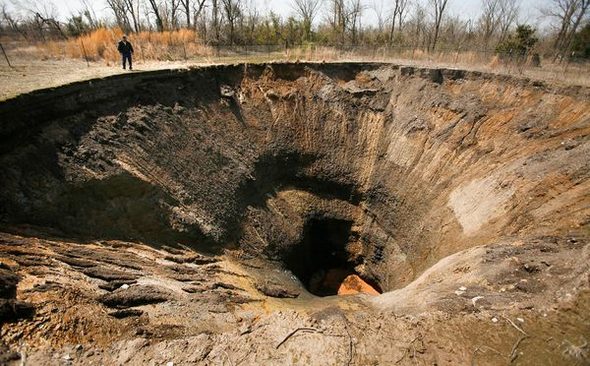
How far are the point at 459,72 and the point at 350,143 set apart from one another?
543cm

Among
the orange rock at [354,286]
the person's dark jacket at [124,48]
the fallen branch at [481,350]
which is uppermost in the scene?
the person's dark jacket at [124,48]

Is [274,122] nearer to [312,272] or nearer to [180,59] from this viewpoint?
[180,59]

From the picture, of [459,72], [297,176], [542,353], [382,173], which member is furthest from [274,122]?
[542,353]

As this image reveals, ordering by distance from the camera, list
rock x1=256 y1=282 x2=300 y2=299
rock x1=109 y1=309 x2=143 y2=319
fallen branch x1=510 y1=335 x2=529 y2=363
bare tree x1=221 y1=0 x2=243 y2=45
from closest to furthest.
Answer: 1. fallen branch x1=510 y1=335 x2=529 y2=363
2. rock x1=109 y1=309 x2=143 y2=319
3. rock x1=256 y1=282 x2=300 y2=299
4. bare tree x1=221 y1=0 x2=243 y2=45

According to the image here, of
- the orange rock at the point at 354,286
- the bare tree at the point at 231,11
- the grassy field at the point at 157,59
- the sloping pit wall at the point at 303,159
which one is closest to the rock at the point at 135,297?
the sloping pit wall at the point at 303,159

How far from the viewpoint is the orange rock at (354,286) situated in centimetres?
1504

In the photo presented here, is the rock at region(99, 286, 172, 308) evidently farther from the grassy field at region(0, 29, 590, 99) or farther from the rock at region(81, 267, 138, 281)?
the grassy field at region(0, 29, 590, 99)

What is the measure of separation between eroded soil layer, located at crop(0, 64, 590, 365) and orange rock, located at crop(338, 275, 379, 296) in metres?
0.29

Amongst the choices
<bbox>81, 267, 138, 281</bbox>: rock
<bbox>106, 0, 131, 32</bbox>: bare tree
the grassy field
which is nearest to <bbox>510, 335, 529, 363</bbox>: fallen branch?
<bbox>81, 267, 138, 281</bbox>: rock

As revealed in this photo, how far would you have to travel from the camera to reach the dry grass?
15781mm

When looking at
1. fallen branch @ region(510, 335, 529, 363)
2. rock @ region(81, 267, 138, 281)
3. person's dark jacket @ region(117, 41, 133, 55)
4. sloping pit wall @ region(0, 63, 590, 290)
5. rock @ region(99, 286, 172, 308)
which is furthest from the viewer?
person's dark jacket @ region(117, 41, 133, 55)

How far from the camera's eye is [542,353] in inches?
206

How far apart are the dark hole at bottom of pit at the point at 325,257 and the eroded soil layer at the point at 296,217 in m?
0.09

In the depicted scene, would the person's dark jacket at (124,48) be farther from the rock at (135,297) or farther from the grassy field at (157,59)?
the rock at (135,297)
